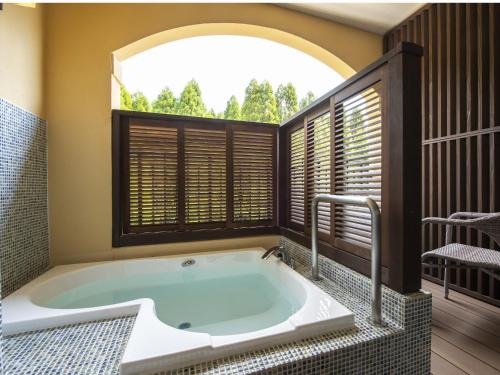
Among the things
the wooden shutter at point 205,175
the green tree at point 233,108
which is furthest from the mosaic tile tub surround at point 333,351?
the green tree at point 233,108

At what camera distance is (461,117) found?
234 centimetres

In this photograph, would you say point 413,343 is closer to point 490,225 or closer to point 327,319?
point 327,319

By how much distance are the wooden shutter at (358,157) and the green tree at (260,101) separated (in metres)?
4.20

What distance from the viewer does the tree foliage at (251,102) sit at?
516 cm

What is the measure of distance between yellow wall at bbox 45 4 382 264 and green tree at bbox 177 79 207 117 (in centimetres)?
290

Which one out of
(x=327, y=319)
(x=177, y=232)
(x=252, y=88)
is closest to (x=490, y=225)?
(x=327, y=319)

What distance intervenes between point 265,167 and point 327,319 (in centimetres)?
181

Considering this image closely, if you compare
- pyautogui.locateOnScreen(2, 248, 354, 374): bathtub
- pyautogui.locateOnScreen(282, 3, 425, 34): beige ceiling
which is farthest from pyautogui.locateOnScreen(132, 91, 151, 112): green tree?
pyautogui.locateOnScreen(2, 248, 354, 374): bathtub

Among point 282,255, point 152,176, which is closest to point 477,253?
point 282,255

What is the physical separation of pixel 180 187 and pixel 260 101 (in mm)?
Answer: 4089

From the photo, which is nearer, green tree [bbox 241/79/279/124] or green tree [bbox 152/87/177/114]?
green tree [bbox 152/87/177/114]

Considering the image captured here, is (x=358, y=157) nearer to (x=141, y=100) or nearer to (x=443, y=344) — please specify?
(x=443, y=344)

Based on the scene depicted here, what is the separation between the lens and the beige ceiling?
2674mm

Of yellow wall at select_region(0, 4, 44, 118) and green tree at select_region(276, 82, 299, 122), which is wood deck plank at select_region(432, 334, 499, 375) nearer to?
yellow wall at select_region(0, 4, 44, 118)
